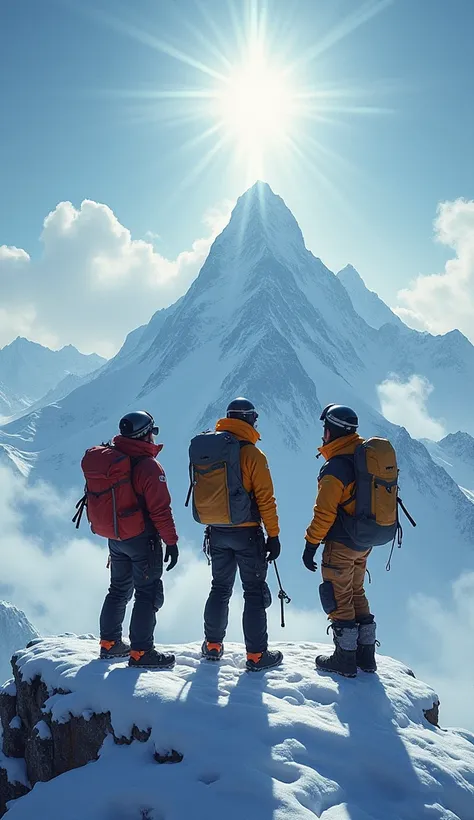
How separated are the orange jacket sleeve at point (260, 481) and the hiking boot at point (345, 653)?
5.38 ft

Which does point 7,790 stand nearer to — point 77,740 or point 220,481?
point 77,740

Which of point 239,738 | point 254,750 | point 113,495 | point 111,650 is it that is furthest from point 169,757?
point 113,495

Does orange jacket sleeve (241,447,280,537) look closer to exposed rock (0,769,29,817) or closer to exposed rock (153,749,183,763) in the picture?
exposed rock (153,749,183,763)

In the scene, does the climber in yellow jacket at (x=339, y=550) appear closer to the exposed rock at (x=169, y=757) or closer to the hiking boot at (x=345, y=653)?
the hiking boot at (x=345, y=653)

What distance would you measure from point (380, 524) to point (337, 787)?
271 centimetres

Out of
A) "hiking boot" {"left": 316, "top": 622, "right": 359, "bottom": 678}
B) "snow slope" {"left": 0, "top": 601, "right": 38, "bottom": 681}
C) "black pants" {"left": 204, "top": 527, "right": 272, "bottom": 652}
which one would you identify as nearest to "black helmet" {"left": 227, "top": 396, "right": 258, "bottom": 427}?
"black pants" {"left": 204, "top": 527, "right": 272, "bottom": 652}

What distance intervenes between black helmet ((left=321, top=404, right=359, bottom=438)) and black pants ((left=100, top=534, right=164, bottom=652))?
2.78 meters

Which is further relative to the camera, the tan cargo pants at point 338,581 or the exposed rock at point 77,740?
the tan cargo pants at point 338,581

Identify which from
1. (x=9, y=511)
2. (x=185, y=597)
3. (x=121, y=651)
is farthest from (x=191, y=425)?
(x=121, y=651)

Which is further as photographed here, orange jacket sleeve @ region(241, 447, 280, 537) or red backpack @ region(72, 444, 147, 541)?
orange jacket sleeve @ region(241, 447, 280, 537)

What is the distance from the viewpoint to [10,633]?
84000 millimetres

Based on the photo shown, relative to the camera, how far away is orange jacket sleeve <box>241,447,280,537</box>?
19.6 ft

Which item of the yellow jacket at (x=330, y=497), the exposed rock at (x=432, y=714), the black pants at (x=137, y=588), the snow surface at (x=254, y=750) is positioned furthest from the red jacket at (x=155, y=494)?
the exposed rock at (x=432, y=714)

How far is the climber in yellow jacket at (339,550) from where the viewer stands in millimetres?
5969
